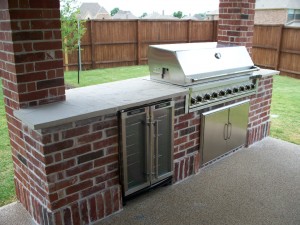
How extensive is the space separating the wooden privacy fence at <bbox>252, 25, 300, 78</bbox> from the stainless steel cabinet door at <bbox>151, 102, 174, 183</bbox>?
8.07 metres

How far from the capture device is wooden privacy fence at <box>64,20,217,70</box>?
11.1 meters

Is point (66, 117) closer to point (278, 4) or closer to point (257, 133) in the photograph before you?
point (257, 133)

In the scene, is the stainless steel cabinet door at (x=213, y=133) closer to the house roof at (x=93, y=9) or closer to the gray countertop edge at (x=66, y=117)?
the gray countertop edge at (x=66, y=117)

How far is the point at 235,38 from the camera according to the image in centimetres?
416

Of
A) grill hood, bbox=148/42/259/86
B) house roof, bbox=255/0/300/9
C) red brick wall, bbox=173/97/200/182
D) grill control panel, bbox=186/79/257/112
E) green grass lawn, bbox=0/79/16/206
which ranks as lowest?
green grass lawn, bbox=0/79/16/206

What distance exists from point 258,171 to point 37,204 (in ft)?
7.89

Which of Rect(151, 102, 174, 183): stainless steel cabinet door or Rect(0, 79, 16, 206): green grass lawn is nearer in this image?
Rect(151, 102, 174, 183): stainless steel cabinet door

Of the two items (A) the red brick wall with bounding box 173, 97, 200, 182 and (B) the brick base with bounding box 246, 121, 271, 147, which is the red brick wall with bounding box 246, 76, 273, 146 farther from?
(A) the red brick wall with bounding box 173, 97, 200, 182

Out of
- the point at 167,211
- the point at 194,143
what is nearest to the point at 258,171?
the point at 194,143

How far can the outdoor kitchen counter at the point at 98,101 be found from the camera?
224 centimetres

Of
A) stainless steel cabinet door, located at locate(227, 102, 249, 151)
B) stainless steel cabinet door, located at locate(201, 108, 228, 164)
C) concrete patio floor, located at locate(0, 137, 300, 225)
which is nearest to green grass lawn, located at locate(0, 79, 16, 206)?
concrete patio floor, located at locate(0, 137, 300, 225)

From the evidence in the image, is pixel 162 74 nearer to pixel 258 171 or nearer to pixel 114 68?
pixel 258 171

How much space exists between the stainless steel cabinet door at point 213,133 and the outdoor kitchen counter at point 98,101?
22.2 inches

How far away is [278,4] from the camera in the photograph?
73.5 feet
